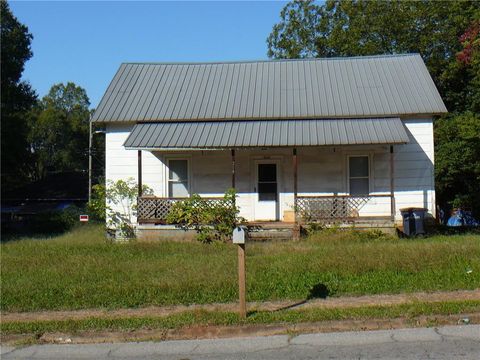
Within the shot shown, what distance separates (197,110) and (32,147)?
5207 cm

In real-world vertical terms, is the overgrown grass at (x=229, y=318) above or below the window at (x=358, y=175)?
below

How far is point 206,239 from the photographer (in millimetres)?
16906

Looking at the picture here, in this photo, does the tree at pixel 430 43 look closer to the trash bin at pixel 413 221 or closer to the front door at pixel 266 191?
the trash bin at pixel 413 221

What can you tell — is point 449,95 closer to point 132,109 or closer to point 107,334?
point 132,109

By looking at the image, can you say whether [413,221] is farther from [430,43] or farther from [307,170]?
[430,43]

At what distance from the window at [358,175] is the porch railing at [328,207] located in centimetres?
118

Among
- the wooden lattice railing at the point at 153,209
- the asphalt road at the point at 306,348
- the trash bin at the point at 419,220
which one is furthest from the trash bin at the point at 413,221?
the asphalt road at the point at 306,348

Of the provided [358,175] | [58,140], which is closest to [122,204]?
[358,175]

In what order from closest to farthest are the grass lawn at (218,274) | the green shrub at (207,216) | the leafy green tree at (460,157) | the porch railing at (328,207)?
the grass lawn at (218,274)
the green shrub at (207,216)
the porch railing at (328,207)
the leafy green tree at (460,157)

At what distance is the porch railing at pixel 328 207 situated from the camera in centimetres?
1753

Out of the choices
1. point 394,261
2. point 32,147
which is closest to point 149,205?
point 394,261

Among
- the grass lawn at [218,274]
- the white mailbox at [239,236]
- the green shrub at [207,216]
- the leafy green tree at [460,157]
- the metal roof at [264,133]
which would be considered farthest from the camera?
the leafy green tree at [460,157]

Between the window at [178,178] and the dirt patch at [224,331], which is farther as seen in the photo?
the window at [178,178]

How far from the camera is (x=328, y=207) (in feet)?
57.7
